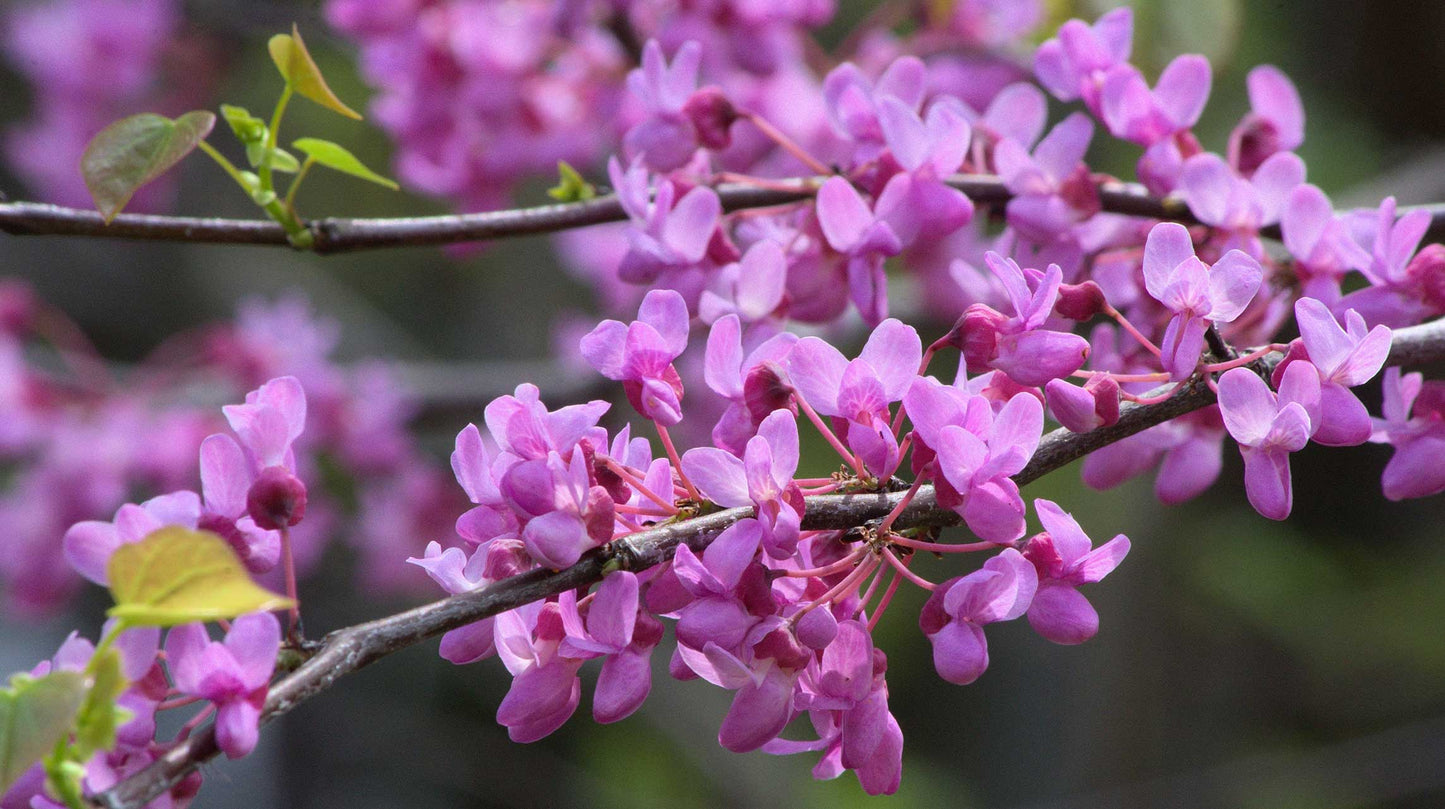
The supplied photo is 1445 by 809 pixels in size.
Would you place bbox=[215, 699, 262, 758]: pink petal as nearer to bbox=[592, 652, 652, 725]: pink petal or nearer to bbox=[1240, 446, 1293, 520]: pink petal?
bbox=[592, 652, 652, 725]: pink petal

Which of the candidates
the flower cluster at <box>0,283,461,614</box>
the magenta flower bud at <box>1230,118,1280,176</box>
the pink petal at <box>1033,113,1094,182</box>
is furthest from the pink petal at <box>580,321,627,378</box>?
the flower cluster at <box>0,283,461,614</box>

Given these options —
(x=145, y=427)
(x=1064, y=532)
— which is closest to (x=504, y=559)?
(x=1064, y=532)

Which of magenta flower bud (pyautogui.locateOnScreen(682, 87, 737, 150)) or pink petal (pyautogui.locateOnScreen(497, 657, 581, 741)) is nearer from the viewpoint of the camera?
pink petal (pyautogui.locateOnScreen(497, 657, 581, 741))

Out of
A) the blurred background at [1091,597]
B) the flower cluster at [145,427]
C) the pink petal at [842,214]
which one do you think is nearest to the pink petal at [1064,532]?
the pink petal at [842,214]

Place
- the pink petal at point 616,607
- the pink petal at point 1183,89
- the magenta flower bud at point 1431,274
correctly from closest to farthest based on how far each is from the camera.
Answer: the pink petal at point 616,607 < the magenta flower bud at point 1431,274 < the pink petal at point 1183,89

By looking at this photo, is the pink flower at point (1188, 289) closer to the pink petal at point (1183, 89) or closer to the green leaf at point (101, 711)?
the pink petal at point (1183, 89)

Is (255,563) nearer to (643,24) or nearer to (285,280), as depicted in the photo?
(643,24)
